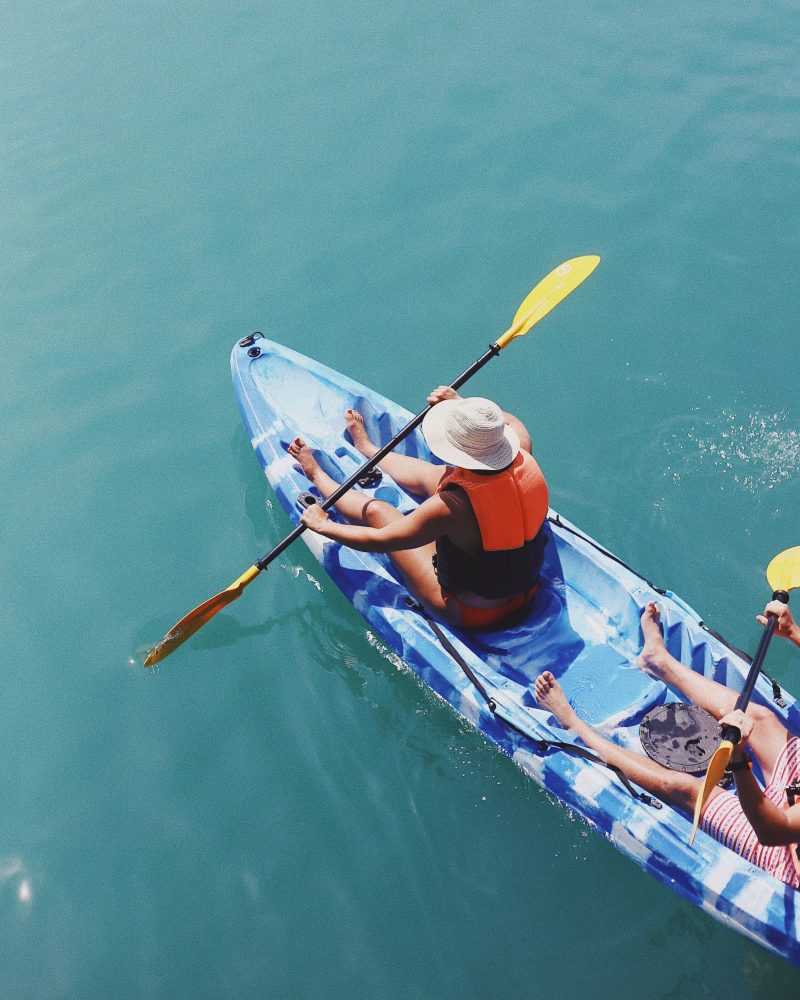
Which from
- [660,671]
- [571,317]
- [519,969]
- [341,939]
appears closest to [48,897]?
[341,939]

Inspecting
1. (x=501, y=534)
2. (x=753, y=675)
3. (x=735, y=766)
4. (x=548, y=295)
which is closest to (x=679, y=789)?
(x=753, y=675)

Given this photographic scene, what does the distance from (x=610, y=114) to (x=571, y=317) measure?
2.44 metres

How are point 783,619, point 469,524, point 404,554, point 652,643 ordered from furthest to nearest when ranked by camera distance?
point 404,554 → point 652,643 → point 469,524 → point 783,619

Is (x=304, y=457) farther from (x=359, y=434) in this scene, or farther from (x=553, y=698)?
(x=553, y=698)

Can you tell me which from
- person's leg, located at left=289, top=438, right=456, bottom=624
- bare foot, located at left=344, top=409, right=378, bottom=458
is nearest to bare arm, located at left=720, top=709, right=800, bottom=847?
person's leg, located at left=289, top=438, right=456, bottom=624

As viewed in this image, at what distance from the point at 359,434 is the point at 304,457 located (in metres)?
0.40

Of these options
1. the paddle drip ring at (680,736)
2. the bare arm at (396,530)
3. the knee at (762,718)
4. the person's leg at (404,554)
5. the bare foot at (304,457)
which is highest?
the bare arm at (396,530)

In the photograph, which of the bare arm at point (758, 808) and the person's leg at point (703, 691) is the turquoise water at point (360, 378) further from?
the bare arm at point (758, 808)

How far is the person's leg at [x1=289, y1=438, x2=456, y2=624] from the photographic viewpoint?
4723 mm

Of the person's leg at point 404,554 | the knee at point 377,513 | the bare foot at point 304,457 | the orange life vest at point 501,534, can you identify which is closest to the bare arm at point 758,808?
the orange life vest at point 501,534

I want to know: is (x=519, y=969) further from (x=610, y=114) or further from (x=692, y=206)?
(x=610, y=114)

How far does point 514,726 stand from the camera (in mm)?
4262

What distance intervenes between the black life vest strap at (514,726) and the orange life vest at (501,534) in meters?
0.22

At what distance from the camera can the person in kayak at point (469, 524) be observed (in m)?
4.09
